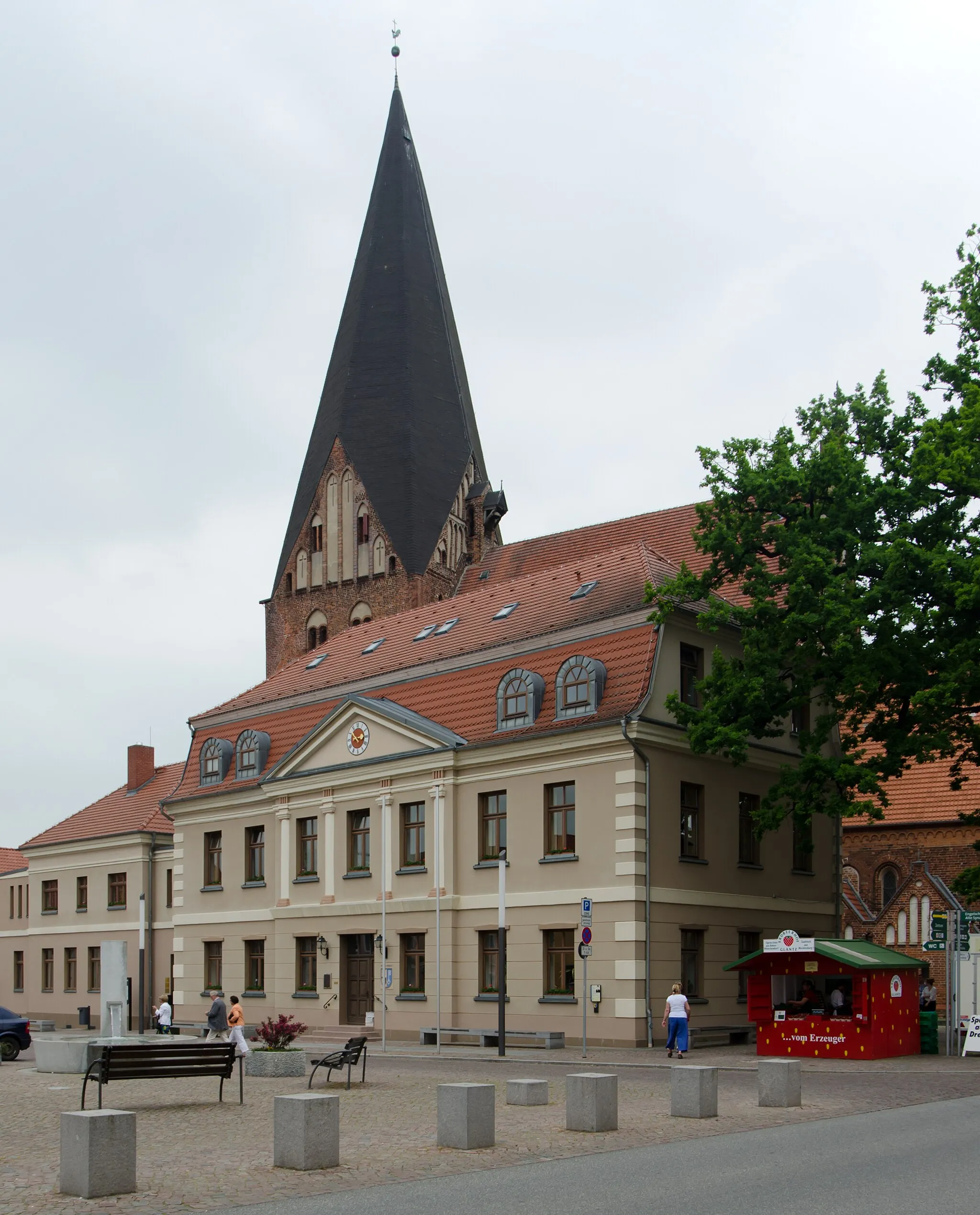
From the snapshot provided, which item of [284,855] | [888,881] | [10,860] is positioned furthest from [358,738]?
[10,860]

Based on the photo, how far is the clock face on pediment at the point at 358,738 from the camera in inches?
1404

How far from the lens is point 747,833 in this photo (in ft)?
111

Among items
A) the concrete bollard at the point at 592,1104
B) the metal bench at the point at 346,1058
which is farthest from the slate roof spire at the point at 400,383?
the concrete bollard at the point at 592,1104

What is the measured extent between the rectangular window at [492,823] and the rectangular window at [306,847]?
6.04 m

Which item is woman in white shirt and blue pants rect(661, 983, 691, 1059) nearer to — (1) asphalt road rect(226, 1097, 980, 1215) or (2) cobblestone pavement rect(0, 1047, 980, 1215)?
(2) cobblestone pavement rect(0, 1047, 980, 1215)

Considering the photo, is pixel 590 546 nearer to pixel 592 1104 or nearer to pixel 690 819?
pixel 690 819

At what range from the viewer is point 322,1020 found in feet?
118

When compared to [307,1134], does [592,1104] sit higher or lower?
lower

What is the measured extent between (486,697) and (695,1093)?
61.2ft

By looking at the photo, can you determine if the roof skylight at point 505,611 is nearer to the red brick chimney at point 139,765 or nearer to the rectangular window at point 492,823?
the rectangular window at point 492,823

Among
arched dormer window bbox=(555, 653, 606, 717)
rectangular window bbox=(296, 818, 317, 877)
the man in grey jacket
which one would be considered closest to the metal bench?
the man in grey jacket

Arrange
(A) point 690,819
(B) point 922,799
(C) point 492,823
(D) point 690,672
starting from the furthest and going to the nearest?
(B) point 922,799, (C) point 492,823, (D) point 690,672, (A) point 690,819

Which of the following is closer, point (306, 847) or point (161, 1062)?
point (161, 1062)

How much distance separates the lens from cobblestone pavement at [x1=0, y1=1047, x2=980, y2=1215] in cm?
1168
